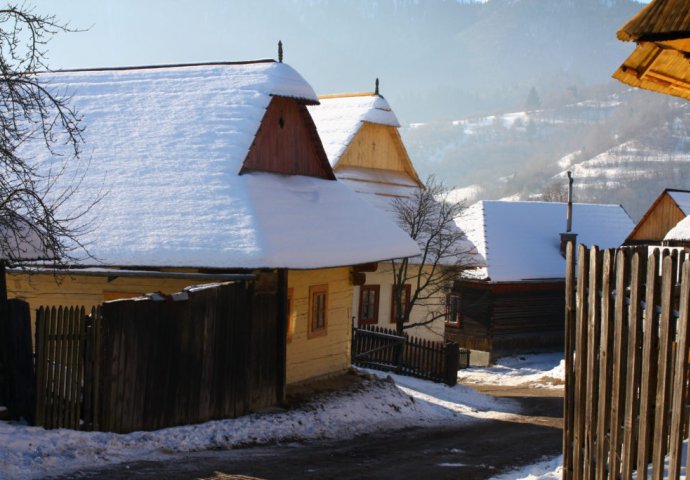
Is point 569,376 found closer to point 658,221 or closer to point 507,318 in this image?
point 507,318

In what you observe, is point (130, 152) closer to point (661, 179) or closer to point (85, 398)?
point (85, 398)

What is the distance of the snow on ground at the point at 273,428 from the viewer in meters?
10.1

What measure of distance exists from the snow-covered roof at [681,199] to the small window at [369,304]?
54.5ft

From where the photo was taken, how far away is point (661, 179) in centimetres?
16538

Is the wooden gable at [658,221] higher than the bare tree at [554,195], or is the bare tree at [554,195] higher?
the bare tree at [554,195]

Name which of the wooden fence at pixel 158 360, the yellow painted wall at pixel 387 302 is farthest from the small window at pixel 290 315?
the yellow painted wall at pixel 387 302

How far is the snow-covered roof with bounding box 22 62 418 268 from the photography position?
15211mm

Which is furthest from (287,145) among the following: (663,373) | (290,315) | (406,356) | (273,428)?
(663,373)

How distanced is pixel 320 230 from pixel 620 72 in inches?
363

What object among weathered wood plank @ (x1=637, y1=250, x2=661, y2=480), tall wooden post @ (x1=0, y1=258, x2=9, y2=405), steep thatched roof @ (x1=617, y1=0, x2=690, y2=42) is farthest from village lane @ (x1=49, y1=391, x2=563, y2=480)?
steep thatched roof @ (x1=617, y1=0, x2=690, y2=42)

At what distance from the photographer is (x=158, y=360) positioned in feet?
40.4

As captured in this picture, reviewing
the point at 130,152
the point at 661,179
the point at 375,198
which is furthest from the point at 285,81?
the point at 661,179

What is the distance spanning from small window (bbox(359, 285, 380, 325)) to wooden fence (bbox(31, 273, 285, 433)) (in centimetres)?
1440

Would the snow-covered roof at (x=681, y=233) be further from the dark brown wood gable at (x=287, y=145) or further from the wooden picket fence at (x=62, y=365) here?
the wooden picket fence at (x=62, y=365)
